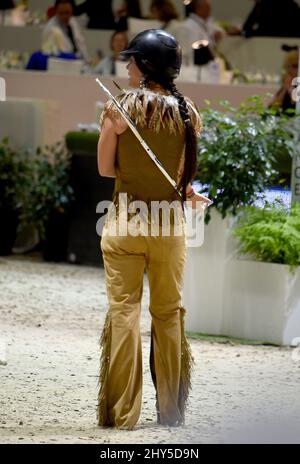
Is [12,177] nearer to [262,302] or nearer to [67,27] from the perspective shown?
[67,27]

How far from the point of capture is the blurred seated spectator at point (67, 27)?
13047 millimetres

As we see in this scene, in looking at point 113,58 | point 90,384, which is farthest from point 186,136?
point 113,58

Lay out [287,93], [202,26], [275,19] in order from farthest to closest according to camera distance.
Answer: [275,19] < [202,26] < [287,93]

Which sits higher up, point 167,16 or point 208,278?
point 167,16

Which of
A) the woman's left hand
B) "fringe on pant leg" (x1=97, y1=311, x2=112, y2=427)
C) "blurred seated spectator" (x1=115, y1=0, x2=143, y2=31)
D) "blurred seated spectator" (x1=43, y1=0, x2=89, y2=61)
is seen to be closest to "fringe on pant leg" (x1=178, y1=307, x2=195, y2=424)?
"fringe on pant leg" (x1=97, y1=311, x2=112, y2=427)

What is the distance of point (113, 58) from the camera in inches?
492

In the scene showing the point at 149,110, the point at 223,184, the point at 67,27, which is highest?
the point at 67,27

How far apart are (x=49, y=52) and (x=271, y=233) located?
20.7 ft

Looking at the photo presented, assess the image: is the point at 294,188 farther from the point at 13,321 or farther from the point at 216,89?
the point at 216,89

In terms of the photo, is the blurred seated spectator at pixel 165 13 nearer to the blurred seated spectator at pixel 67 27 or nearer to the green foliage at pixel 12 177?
the blurred seated spectator at pixel 67 27

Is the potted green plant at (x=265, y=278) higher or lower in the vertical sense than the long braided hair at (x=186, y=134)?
lower

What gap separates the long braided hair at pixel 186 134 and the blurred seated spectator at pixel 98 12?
933cm

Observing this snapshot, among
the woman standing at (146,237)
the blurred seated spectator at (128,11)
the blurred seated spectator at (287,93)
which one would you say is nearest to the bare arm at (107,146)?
the woman standing at (146,237)

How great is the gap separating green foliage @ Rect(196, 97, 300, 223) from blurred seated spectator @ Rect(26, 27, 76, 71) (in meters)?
5.36
